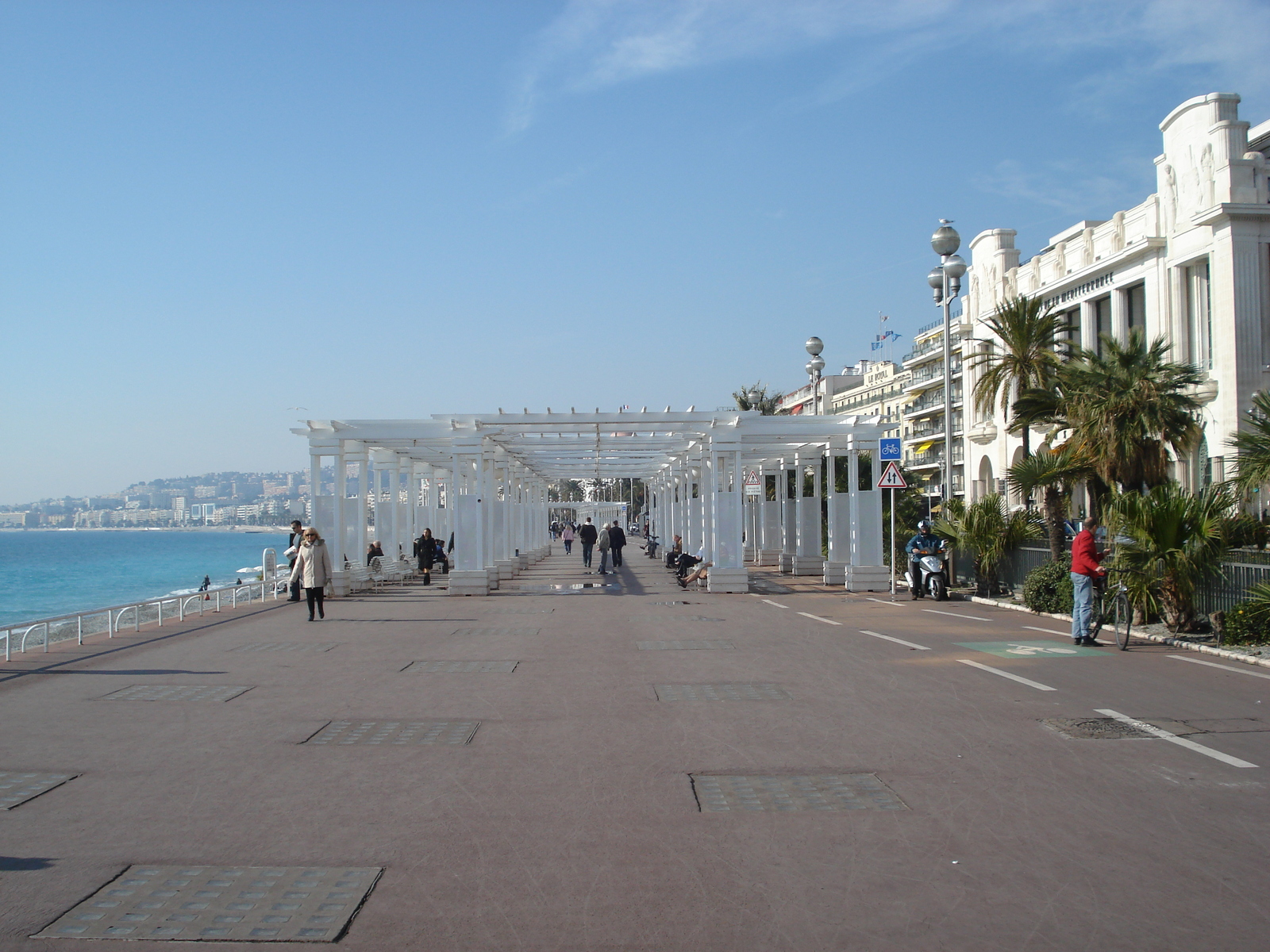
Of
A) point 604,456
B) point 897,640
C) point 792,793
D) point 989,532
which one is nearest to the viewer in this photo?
point 792,793

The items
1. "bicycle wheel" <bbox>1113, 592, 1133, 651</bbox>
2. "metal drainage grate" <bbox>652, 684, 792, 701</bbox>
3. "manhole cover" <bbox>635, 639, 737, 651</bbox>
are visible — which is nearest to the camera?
"metal drainage grate" <bbox>652, 684, 792, 701</bbox>

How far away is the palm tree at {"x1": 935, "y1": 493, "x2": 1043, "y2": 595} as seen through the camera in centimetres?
2053

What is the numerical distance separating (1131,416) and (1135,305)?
21370 millimetres

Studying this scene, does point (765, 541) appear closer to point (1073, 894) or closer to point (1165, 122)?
point (1165, 122)

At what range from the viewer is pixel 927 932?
4.16 meters

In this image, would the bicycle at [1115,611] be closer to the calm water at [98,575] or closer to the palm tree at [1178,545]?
the palm tree at [1178,545]

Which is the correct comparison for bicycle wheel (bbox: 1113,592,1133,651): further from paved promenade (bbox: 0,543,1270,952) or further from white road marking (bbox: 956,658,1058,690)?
white road marking (bbox: 956,658,1058,690)

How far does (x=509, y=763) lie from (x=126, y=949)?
3.22m

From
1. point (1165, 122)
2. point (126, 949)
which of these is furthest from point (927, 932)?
point (1165, 122)

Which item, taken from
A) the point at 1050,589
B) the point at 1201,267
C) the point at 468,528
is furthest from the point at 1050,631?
the point at 1201,267

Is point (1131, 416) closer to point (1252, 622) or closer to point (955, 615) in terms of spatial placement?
point (955, 615)

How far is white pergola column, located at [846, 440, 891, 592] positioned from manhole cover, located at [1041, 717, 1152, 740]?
15.8 meters

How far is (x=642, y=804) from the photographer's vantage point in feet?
19.6

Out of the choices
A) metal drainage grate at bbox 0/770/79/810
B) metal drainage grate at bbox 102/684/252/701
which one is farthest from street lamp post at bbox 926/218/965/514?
metal drainage grate at bbox 0/770/79/810
